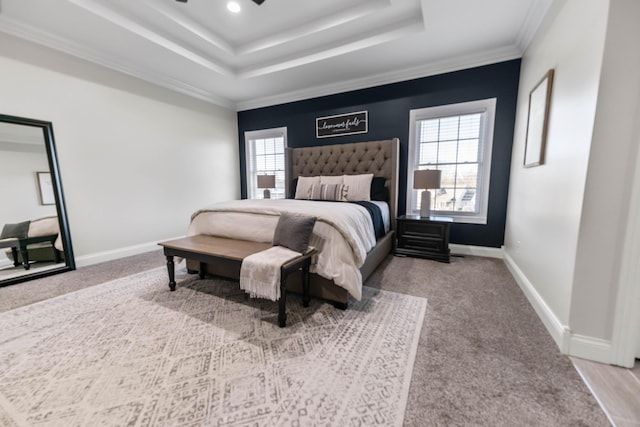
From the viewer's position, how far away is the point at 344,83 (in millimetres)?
4062

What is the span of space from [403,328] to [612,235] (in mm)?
1322

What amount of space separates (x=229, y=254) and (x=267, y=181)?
282 cm

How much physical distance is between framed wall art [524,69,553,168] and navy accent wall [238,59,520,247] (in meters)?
0.72

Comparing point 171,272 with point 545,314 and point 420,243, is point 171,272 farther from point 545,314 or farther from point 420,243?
point 545,314

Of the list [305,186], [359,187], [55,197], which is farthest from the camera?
[305,186]

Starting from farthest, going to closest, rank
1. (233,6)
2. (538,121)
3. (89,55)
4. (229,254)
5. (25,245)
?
(89,55) → (25,245) → (233,6) → (538,121) → (229,254)

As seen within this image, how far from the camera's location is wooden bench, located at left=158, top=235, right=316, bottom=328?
5.86 ft

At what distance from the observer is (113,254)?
342 centimetres

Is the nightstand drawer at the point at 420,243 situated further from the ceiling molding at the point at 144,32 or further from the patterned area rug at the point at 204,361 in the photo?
the ceiling molding at the point at 144,32

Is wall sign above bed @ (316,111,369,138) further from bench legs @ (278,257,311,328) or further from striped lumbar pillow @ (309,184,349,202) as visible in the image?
bench legs @ (278,257,311,328)

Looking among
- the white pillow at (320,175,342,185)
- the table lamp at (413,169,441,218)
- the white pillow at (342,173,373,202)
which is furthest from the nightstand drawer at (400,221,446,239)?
the white pillow at (320,175,342,185)

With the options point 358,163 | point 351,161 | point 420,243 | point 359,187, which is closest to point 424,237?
point 420,243

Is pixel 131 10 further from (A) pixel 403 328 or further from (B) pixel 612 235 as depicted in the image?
(B) pixel 612 235

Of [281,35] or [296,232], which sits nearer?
[296,232]
